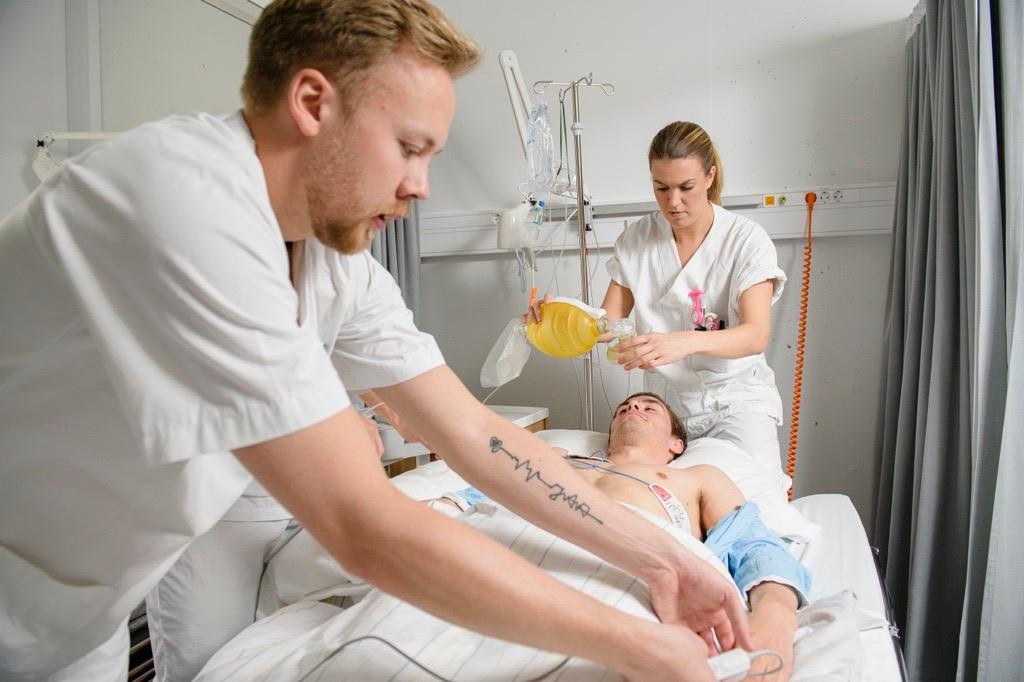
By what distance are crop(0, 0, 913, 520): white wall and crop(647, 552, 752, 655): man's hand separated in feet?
7.08

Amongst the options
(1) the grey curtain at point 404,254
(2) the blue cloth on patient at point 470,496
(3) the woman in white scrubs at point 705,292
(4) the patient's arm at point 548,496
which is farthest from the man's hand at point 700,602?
(1) the grey curtain at point 404,254

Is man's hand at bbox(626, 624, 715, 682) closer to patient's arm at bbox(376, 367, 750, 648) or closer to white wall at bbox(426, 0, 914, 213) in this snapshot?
patient's arm at bbox(376, 367, 750, 648)

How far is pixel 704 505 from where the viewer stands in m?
1.96

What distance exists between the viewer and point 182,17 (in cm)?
295

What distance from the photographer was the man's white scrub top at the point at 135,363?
79 centimetres

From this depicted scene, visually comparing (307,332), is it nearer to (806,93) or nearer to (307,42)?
(307,42)

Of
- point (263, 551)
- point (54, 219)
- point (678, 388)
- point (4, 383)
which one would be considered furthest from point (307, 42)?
point (678, 388)

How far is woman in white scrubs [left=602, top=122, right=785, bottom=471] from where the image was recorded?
2510 millimetres

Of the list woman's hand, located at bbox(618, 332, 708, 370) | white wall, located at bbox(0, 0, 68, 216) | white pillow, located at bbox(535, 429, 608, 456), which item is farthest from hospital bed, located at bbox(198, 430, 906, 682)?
white wall, located at bbox(0, 0, 68, 216)

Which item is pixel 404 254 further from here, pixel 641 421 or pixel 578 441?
pixel 641 421

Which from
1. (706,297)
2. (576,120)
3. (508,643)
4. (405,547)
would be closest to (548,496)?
(508,643)

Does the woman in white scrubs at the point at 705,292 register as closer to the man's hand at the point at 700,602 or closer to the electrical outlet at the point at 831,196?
the electrical outlet at the point at 831,196

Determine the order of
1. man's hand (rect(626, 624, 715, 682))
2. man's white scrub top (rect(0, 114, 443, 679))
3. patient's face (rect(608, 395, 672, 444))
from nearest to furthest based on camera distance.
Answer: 1. man's white scrub top (rect(0, 114, 443, 679))
2. man's hand (rect(626, 624, 715, 682))
3. patient's face (rect(608, 395, 672, 444))

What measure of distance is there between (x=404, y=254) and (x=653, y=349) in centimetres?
164
